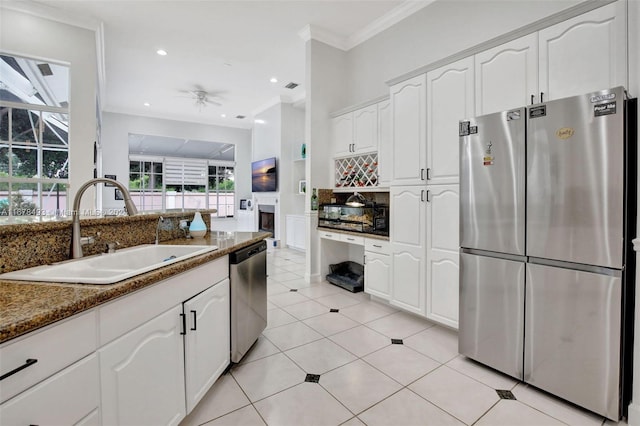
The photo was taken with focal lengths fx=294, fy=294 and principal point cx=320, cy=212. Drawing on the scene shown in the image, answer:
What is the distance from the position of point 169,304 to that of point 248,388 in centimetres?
89

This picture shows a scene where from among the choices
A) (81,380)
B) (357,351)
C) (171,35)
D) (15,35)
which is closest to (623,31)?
(357,351)

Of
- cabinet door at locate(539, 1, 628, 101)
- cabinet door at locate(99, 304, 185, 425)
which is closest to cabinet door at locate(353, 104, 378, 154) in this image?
cabinet door at locate(539, 1, 628, 101)

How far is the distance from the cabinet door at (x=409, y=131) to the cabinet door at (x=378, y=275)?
34.0 inches

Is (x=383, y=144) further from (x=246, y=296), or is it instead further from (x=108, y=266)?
(x=108, y=266)

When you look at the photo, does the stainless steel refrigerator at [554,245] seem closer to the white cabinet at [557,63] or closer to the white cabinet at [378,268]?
the white cabinet at [557,63]

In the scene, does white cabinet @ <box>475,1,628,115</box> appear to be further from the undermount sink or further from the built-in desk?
the undermount sink

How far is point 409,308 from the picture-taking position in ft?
9.31

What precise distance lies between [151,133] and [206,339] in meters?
7.43

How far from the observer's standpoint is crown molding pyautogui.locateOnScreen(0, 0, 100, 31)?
10.9 feet

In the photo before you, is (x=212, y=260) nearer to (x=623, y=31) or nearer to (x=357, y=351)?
(x=357, y=351)

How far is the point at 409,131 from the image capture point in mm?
2816

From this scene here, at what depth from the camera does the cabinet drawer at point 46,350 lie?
728mm

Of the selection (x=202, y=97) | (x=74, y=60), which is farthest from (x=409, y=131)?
(x=202, y=97)

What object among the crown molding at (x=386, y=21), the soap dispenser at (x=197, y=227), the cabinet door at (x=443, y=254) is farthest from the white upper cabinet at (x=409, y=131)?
the soap dispenser at (x=197, y=227)
